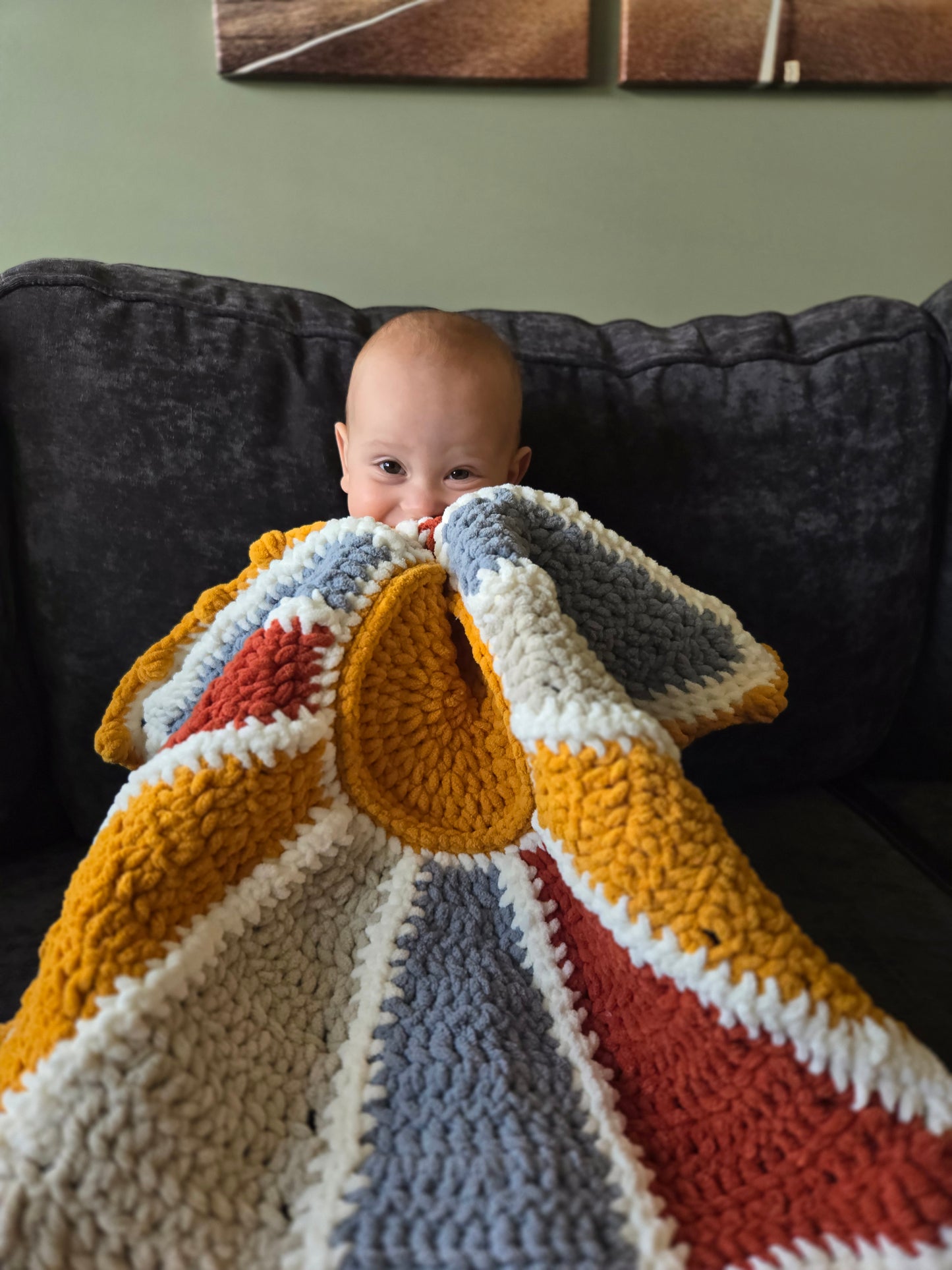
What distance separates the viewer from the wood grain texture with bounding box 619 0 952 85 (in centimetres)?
122

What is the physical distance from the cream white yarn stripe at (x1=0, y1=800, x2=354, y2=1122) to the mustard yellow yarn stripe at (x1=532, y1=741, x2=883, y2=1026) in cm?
17

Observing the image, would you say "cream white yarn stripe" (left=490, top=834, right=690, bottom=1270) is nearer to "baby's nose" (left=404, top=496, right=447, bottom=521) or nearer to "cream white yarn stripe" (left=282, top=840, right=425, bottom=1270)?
"cream white yarn stripe" (left=282, top=840, right=425, bottom=1270)

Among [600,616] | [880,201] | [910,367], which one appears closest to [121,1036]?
[600,616]

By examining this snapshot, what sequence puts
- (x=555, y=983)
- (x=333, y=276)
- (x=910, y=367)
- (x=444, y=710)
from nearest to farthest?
(x=555, y=983) < (x=444, y=710) < (x=910, y=367) < (x=333, y=276)

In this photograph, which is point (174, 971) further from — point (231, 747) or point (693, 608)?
point (693, 608)

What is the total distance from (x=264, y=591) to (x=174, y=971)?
1.07 feet

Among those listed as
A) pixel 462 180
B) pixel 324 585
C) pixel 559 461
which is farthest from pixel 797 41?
pixel 324 585

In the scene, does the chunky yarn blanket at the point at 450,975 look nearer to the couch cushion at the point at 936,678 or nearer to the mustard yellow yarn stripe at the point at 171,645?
the mustard yellow yarn stripe at the point at 171,645

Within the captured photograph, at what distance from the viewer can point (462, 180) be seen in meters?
1.26

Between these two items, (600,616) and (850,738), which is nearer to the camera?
(600,616)

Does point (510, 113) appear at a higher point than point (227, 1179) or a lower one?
higher

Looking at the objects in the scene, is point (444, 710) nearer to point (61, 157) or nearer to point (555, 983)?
point (555, 983)

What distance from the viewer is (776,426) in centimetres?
96

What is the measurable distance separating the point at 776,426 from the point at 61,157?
103 cm
